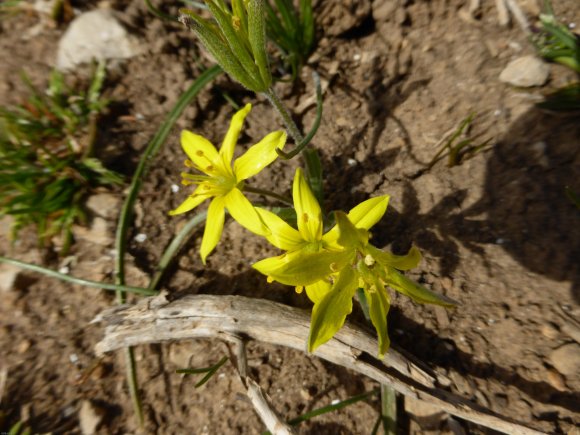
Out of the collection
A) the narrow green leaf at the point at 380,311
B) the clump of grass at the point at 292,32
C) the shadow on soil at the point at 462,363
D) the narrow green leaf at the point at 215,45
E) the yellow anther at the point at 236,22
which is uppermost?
the clump of grass at the point at 292,32

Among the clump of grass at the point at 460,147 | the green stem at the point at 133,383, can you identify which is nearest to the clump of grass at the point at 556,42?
the clump of grass at the point at 460,147

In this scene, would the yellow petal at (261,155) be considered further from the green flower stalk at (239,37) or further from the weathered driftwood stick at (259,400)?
the weathered driftwood stick at (259,400)

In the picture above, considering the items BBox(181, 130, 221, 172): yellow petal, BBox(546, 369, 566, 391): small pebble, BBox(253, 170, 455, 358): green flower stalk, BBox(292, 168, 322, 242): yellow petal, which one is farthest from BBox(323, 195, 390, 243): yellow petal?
BBox(546, 369, 566, 391): small pebble

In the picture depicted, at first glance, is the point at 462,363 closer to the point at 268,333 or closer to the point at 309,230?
the point at 268,333

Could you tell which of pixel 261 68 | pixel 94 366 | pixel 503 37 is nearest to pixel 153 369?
pixel 94 366

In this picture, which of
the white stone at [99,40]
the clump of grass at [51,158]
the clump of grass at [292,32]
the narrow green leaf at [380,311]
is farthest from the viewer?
the white stone at [99,40]

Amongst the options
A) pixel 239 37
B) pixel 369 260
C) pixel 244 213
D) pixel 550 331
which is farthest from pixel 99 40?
pixel 550 331
